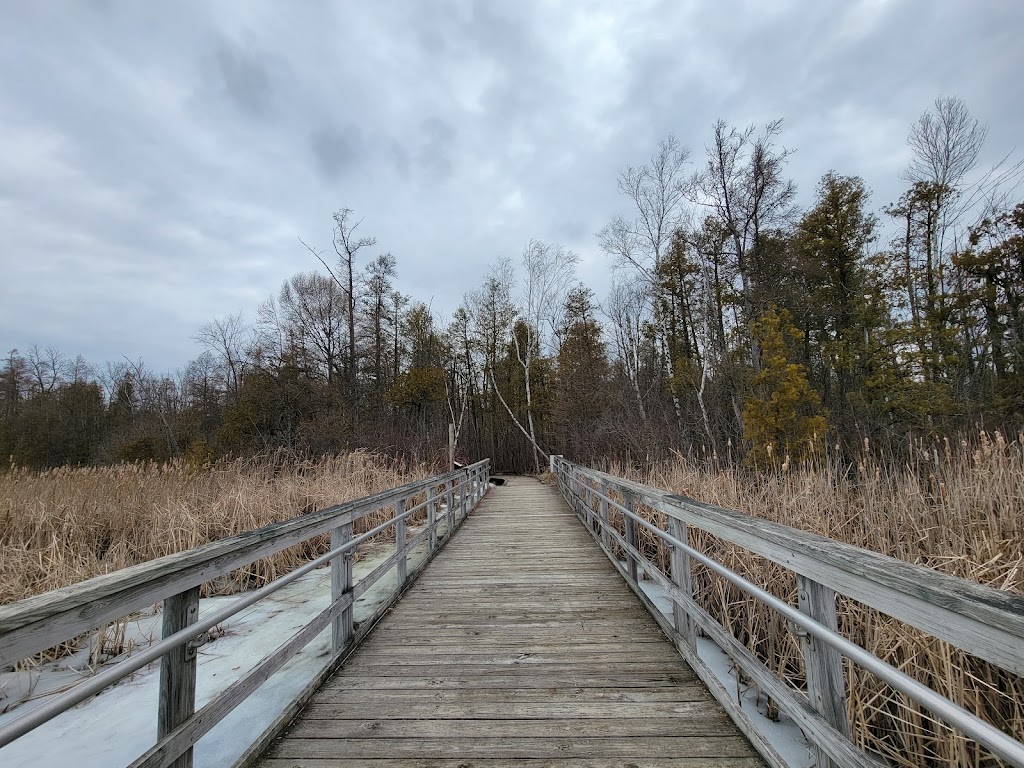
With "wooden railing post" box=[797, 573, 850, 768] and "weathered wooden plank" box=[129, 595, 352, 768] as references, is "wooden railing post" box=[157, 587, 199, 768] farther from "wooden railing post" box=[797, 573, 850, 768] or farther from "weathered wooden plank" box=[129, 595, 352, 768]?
"wooden railing post" box=[797, 573, 850, 768]

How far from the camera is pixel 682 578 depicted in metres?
2.63

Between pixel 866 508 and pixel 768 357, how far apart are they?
7.39 m

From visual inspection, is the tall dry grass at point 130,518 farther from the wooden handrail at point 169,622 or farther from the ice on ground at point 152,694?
the wooden handrail at point 169,622

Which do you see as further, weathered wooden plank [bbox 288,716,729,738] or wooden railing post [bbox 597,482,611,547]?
wooden railing post [bbox 597,482,611,547]

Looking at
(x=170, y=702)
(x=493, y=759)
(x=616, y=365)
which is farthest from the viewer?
(x=616, y=365)

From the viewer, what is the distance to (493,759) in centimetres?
184

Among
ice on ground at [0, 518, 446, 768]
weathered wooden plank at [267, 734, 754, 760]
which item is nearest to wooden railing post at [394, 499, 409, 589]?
ice on ground at [0, 518, 446, 768]

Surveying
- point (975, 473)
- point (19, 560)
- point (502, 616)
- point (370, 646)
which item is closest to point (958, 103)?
point (975, 473)

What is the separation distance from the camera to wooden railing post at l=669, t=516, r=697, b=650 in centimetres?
260

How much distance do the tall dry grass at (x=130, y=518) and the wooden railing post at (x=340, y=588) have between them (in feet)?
7.37

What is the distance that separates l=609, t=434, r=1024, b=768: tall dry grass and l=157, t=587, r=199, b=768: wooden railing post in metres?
2.50

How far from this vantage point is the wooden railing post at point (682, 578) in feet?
8.54

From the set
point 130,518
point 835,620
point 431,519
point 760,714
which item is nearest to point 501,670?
point 760,714

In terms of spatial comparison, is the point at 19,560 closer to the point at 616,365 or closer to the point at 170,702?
the point at 170,702
